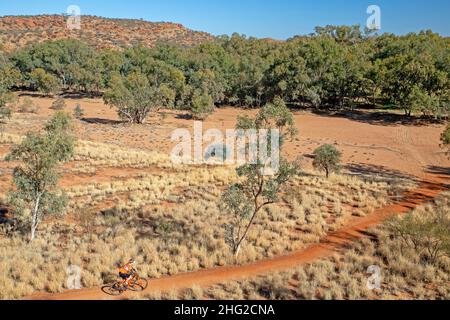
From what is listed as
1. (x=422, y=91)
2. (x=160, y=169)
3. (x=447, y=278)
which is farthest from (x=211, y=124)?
(x=447, y=278)

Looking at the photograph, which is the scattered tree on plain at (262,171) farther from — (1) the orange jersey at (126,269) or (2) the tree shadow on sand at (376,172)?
(2) the tree shadow on sand at (376,172)

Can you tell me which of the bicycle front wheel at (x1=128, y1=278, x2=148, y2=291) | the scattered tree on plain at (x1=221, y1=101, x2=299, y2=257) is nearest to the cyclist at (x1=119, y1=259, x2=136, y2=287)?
the bicycle front wheel at (x1=128, y1=278, x2=148, y2=291)

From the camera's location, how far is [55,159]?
672 inches

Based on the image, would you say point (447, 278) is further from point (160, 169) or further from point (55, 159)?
point (160, 169)

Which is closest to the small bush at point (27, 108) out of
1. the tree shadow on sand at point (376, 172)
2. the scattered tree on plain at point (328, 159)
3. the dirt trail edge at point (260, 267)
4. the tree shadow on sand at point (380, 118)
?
the tree shadow on sand at point (380, 118)

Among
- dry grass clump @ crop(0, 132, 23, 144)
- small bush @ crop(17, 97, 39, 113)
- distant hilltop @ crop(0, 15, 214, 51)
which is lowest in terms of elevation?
dry grass clump @ crop(0, 132, 23, 144)

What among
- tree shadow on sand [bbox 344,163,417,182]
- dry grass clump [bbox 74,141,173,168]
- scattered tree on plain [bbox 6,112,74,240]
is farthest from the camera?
dry grass clump [bbox 74,141,173,168]

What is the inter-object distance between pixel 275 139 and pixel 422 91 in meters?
50.3

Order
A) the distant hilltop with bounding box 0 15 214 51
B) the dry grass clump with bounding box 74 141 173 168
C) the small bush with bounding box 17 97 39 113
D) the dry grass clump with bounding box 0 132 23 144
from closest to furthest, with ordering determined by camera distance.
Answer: the dry grass clump with bounding box 74 141 173 168 < the dry grass clump with bounding box 0 132 23 144 < the small bush with bounding box 17 97 39 113 < the distant hilltop with bounding box 0 15 214 51

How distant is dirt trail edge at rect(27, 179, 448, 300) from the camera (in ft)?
39.2

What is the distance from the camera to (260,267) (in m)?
14.3

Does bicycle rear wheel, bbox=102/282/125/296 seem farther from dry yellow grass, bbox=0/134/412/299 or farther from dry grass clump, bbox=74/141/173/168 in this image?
dry grass clump, bbox=74/141/173/168

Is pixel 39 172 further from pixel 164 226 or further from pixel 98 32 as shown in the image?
pixel 98 32

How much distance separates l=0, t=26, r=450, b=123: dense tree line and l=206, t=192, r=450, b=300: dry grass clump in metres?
41.1
